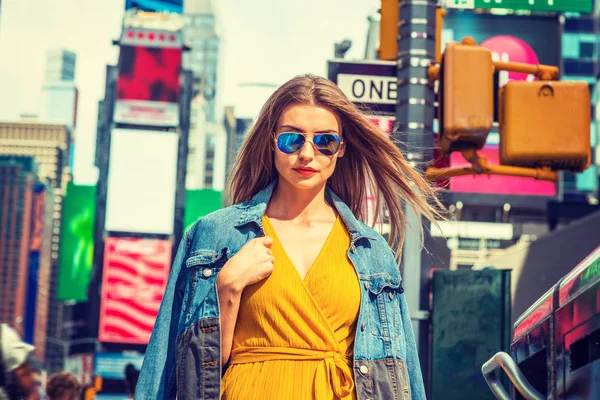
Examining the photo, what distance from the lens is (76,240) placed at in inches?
2820

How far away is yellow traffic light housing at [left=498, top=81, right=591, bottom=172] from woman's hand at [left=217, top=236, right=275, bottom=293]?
10.3 feet

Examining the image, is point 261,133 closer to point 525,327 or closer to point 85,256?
point 525,327

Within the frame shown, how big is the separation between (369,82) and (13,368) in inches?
118

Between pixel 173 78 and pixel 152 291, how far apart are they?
13.4 meters

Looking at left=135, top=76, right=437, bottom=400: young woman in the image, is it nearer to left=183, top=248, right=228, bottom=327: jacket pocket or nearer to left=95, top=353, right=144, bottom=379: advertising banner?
left=183, top=248, right=228, bottom=327: jacket pocket

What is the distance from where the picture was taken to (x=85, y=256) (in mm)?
73312

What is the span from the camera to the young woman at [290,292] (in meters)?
3.60

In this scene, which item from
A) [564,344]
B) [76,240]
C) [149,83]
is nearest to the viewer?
[564,344]

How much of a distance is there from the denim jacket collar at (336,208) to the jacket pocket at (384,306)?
185mm

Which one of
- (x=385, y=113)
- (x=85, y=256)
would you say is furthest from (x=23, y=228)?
(x=385, y=113)

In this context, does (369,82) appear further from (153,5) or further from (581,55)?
(581,55)

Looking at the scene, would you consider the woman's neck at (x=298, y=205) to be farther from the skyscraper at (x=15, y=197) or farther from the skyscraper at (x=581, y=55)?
the skyscraper at (x=15, y=197)

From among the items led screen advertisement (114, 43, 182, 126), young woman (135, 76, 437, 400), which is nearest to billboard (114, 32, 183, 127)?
led screen advertisement (114, 43, 182, 126)

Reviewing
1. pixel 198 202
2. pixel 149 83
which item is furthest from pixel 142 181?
pixel 198 202
